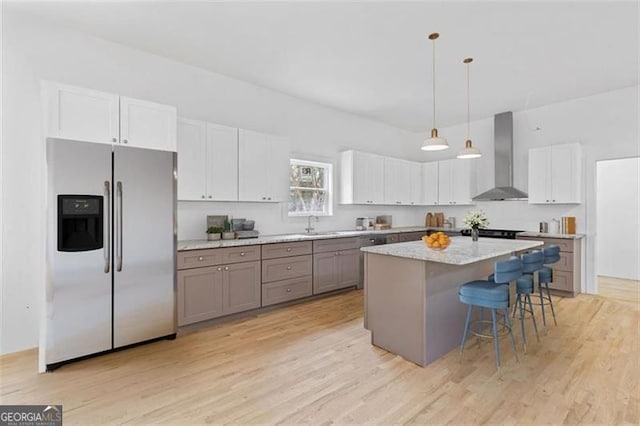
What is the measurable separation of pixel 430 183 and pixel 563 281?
2.97m

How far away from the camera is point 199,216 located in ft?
13.3

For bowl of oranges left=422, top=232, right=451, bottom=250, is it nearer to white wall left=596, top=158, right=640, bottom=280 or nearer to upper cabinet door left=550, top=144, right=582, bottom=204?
upper cabinet door left=550, top=144, right=582, bottom=204

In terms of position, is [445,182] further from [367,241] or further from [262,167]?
[262,167]

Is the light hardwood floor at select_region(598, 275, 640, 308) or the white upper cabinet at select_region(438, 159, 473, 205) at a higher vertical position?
the white upper cabinet at select_region(438, 159, 473, 205)

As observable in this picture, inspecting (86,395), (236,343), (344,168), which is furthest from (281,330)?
(344,168)

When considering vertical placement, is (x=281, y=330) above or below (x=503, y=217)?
below

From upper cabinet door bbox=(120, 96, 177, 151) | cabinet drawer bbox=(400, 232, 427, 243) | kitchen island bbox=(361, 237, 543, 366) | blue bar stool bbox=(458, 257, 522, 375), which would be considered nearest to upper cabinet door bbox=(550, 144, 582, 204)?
cabinet drawer bbox=(400, 232, 427, 243)

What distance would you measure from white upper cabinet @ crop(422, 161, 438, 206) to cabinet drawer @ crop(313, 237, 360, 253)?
101 inches

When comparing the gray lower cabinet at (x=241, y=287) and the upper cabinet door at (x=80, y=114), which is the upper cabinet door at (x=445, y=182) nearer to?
the gray lower cabinet at (x=241, y=287)

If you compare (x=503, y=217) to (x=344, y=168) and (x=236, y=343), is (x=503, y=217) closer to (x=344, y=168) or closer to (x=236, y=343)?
(x=344, y=168)

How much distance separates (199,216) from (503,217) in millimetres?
5449

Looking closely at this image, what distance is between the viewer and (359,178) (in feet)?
18.8

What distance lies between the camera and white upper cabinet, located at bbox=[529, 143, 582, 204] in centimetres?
501

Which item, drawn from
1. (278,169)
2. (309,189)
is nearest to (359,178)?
(309,189)
